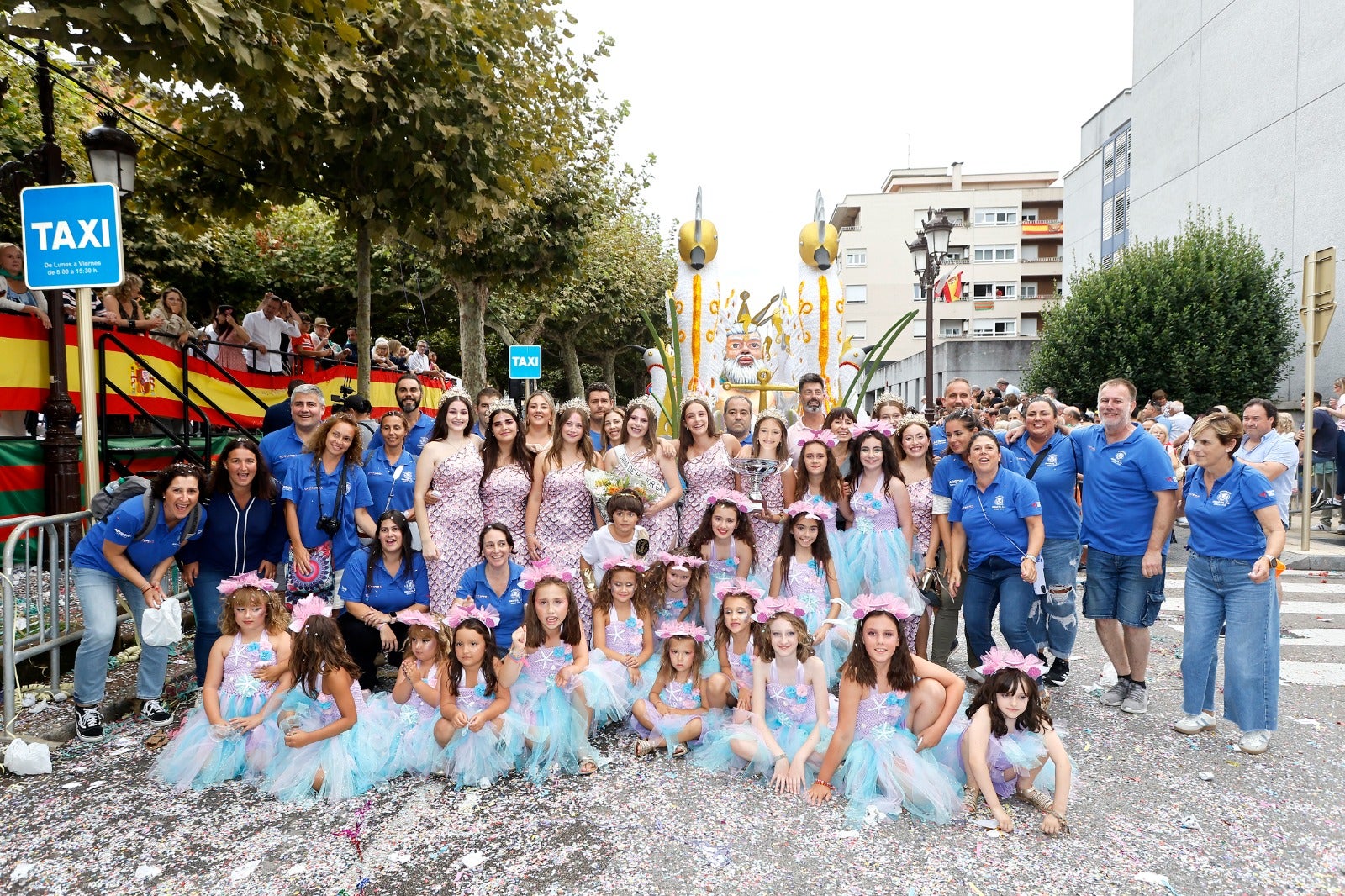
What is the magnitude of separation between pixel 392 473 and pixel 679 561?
2123mm

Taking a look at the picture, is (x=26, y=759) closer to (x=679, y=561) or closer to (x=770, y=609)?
(x=679, y=561)

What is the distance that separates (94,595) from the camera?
4438 millimetres

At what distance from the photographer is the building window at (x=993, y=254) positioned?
49.0m

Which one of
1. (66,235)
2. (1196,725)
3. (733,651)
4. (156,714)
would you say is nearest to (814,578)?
(733,651)

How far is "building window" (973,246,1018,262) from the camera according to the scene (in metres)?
49.0

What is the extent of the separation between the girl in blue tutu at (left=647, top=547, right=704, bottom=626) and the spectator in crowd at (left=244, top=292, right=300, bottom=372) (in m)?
7.23

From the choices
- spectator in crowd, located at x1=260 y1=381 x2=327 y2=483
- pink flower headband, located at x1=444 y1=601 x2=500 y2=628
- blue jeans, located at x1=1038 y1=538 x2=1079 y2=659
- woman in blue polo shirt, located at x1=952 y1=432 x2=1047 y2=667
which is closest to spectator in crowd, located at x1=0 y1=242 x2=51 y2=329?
spectator in crowd, located at x1=260 y1=381 x2=327 y2=483

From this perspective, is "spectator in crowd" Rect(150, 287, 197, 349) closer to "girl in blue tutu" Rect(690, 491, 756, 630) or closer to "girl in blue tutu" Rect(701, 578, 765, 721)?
"girl in blue tutu" Rect(690, 491, 756, 630)

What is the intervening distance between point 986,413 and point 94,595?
9870 millimetres

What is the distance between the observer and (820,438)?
5340mm

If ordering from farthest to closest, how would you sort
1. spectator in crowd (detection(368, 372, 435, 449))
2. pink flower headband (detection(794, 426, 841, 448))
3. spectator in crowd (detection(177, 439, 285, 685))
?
spectator in crowd (detection(368, 372, 435, 449))
pink flower headband (detection(794, 426, 841, 448))
spectator in crowd (detection(177, 439, 285, 685))

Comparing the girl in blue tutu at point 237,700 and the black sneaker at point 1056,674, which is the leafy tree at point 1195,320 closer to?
the black sneaker at point 1056,674

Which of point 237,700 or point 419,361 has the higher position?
point 419,361

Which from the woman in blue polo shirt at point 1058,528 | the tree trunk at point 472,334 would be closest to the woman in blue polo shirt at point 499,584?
the woman in blue polo shirt at point 1058,528
